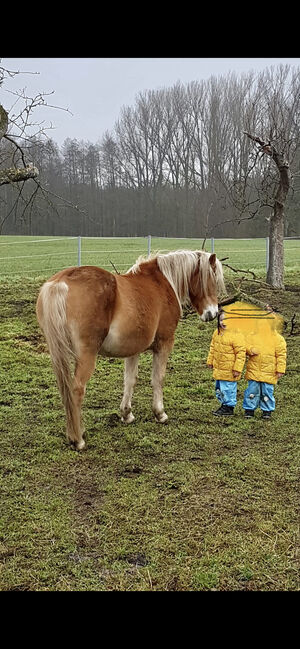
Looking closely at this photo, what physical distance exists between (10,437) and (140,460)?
47.9 inches

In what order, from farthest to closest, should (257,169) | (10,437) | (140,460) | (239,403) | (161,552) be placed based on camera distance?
1. (257,169)
2. (239,403)
3. (10,437)
4. (140,460)
5. (161,552)

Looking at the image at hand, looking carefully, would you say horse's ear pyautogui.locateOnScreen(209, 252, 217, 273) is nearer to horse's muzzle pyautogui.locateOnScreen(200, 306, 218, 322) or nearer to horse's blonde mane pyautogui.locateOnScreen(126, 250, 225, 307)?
horse's blonde mane pyautogui.locateOnScreen(126, 250, 225, 307)

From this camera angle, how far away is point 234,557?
102 inches

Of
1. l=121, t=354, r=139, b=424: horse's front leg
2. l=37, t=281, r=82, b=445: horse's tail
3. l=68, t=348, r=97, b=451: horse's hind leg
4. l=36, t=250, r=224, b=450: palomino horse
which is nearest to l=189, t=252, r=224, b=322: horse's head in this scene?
l=36, t=250, r=224, b=450: palomino horse

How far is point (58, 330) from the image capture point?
3818 mm

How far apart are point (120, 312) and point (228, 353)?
1.23 metres

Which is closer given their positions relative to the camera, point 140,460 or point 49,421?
point 140,460

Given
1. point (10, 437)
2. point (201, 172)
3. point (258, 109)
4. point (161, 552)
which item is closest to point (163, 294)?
point (10, 437)

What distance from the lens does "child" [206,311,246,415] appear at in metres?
4.79

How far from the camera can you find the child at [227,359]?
4.79m

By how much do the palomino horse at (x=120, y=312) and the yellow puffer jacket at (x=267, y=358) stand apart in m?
0.53

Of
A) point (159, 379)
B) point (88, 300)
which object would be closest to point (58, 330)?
point (88, 300)

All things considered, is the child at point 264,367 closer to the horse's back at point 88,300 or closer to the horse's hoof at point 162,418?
the horse's hoof at point 162,418

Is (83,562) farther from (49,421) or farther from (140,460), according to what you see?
(49,421)
